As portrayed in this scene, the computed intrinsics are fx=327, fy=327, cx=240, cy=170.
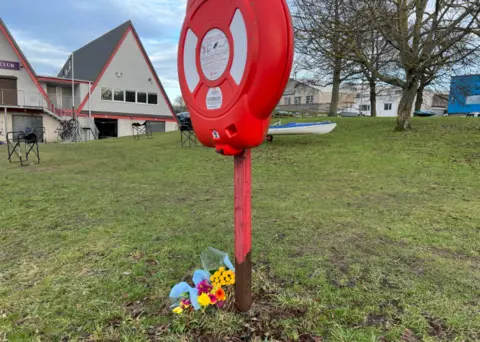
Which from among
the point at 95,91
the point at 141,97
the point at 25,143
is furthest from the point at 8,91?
the point at 25,143

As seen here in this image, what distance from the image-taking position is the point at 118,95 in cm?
2484

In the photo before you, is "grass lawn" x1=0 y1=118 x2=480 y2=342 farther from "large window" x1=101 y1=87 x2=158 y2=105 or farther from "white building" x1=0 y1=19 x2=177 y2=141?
"large window" x1=101 y1=87 x2=158 y2=105

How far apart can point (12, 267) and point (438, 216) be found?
4.51 m

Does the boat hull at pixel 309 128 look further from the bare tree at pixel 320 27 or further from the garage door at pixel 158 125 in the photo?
the garage door at pixel 158 125

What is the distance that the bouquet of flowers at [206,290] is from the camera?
1.99 metres

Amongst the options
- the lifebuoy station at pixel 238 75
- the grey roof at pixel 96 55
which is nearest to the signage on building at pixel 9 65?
the grey roof at pixel 96 55

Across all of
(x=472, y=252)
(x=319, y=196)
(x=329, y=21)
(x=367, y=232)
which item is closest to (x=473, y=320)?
(x=472, y=252)

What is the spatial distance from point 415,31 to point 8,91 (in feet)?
75.8

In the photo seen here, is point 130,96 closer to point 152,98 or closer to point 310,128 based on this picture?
point 152,98

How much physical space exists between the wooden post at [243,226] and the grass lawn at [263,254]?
0.13 metres

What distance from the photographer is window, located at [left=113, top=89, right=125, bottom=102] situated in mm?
24641

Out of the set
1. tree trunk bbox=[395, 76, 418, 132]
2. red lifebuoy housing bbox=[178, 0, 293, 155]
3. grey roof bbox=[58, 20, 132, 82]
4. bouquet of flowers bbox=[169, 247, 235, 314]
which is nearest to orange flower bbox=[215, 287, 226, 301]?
bouquet of flowers bbox=[169, 247, 235, 314]

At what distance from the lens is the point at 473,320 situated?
1.97m

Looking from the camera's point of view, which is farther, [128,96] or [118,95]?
[128,96]
